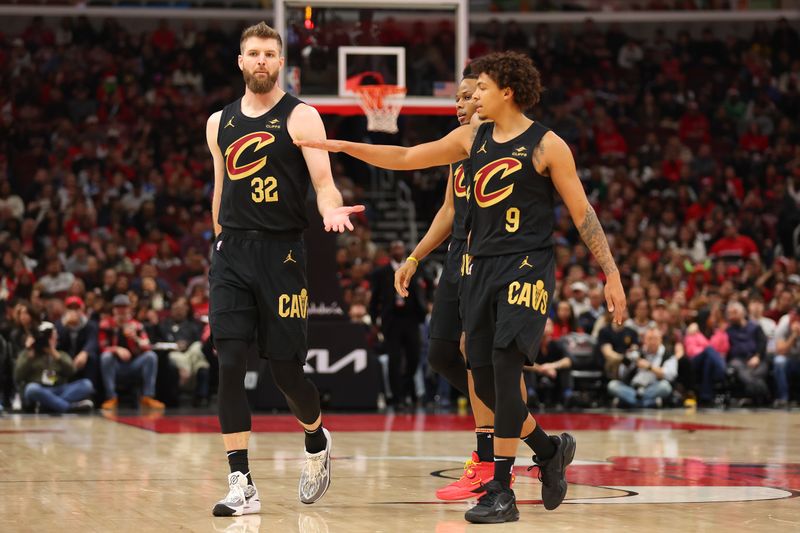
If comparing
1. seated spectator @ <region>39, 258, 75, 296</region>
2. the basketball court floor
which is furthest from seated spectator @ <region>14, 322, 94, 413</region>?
seated spectator @ <region>39, 258, 75, 296</region>

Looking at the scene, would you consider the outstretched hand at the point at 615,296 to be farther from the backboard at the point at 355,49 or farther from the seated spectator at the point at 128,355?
the seated spectator at the point at 128,355

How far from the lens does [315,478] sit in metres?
6.46

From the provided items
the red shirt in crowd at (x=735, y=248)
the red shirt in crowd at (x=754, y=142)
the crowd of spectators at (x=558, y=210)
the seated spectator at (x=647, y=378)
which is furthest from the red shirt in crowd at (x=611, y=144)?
the seated spectator at (x=647, y=378)

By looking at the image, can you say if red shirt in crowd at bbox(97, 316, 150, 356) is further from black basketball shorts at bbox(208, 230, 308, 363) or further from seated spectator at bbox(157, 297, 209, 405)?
black basketball shorts at bbox(208, 230, 308, 363)

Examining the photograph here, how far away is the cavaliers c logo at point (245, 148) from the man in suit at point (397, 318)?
9.33 m

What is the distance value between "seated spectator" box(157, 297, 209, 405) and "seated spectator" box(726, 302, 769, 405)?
7.12 metres

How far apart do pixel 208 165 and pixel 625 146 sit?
854 cm

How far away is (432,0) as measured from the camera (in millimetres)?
15242

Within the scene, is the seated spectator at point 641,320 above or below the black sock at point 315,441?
below

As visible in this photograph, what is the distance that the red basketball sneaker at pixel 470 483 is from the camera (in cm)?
659

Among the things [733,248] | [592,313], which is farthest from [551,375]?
[733,248]

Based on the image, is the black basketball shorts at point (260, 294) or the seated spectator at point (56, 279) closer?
the black basketball shorts at point (260, 294)

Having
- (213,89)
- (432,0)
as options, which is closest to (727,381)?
(432,0)

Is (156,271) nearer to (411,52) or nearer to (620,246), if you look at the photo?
(411,52)
